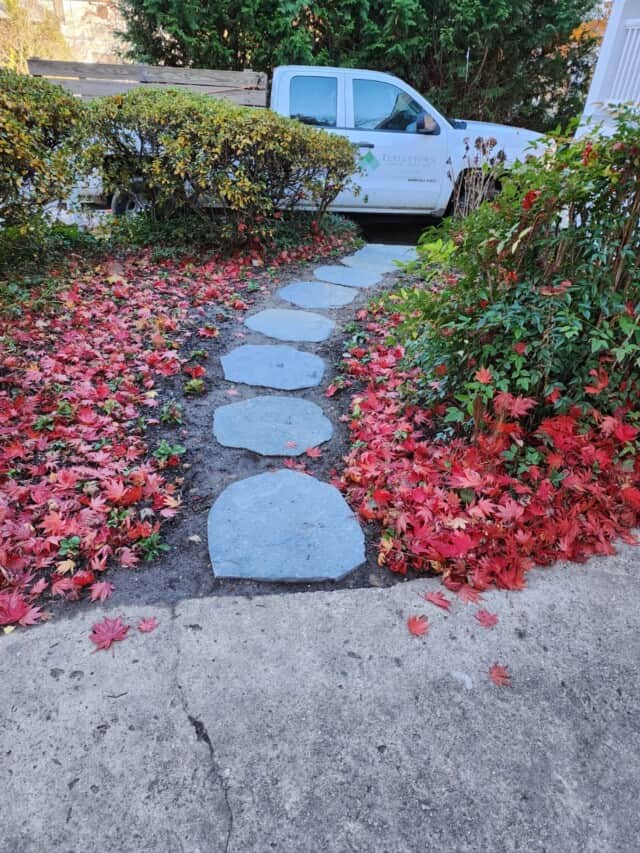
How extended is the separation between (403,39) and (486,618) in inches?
399

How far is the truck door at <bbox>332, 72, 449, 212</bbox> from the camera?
644cm

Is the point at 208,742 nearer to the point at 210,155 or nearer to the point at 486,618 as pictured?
the point at 486,618

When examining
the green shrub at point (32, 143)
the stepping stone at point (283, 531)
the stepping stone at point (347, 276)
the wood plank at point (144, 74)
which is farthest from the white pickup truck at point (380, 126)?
the stepping stone at point (283, 531)

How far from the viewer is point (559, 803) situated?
1.35 m

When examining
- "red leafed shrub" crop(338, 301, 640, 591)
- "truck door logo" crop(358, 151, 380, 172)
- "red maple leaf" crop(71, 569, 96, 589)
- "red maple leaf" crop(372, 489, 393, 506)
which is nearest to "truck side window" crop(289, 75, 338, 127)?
"truck door logo" crop(358, 151, 380, 172)

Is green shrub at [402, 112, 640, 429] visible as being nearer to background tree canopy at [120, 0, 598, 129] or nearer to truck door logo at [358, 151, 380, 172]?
truck door logo at [358, 151, 380, 172]

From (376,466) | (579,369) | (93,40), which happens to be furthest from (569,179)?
(93,40)

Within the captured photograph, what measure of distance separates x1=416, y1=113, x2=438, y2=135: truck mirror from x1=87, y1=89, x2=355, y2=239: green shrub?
1.60m

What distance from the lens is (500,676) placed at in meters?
1.63

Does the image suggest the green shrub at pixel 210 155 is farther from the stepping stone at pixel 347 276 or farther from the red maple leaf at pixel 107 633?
the red maple leaf at pixel 107 633

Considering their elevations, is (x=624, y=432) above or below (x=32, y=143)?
below

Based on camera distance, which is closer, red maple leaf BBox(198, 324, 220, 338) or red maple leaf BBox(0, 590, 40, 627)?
red maple leaf BBox(0, 590, 40, 627)

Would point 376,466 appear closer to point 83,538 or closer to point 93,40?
point 83,538

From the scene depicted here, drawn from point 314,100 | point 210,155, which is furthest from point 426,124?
point 210,155
